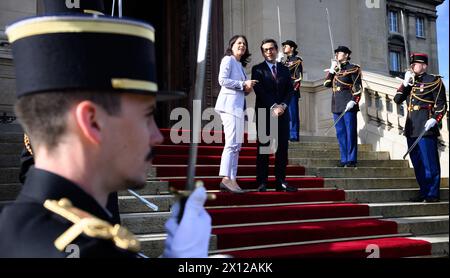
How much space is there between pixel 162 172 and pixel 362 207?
8.81 ft

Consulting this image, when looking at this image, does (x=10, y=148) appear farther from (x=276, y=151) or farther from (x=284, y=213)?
(x=284, y=213)

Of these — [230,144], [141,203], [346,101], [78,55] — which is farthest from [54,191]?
[346,101]

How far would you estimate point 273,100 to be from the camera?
6.30 m

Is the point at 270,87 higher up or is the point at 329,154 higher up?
the point at 270,87

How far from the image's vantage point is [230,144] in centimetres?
580

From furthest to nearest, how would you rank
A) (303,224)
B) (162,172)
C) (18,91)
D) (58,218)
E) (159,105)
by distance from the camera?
(159,105), (162,172), (303,224), (18,91), (58,218)

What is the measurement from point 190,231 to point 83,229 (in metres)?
0.31

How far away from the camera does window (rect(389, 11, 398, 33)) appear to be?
1590 inches

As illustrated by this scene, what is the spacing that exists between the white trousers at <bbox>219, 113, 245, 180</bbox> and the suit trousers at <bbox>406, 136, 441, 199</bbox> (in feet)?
9.81

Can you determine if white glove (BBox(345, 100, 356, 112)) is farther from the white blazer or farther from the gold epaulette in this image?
the gold epaulette

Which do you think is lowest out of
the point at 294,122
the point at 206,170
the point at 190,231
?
the point at 190,231
